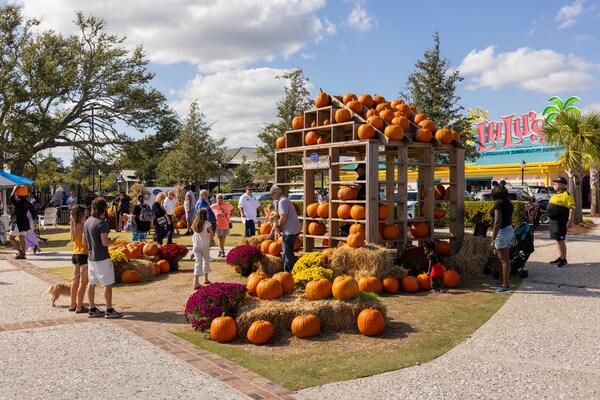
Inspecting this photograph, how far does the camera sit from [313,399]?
4.16 meters

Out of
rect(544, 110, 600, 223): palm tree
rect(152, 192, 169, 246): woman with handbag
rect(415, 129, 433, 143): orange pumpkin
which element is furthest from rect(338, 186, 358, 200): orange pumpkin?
rect(544, 110, 600, 223): palm tree

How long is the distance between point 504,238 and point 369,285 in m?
2.39

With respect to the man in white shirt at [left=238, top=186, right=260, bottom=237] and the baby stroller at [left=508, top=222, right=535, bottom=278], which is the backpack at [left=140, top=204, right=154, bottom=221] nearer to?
the man in white shirt at [left=238, top=186, right=260, bottom=237]

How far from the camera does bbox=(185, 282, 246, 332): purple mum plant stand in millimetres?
6238

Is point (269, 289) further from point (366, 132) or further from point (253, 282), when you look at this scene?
point (366, 132)

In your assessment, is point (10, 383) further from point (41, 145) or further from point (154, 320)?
point (41, 145)

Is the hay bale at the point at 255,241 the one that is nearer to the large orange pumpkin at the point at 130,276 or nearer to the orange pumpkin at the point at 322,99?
the large orange pumpkin at the point at 130,276

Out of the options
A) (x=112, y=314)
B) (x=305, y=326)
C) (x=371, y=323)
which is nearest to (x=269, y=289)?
(x=305, y=326)

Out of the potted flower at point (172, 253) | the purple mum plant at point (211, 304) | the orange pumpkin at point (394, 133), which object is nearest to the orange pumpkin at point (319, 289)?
the purple mum plant at point (211, 304)

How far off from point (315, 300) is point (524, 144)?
119ft

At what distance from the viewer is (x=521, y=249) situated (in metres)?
9.80

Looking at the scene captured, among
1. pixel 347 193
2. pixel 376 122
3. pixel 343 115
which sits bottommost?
pixel 347 193

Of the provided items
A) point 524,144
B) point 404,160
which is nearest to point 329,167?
point 404,160

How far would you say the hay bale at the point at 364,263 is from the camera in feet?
27.8
